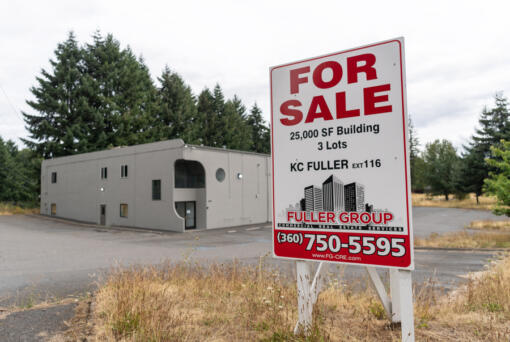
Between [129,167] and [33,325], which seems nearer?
[33,325]

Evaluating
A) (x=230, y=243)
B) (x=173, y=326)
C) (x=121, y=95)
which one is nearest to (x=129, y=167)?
(x=230, y=243)

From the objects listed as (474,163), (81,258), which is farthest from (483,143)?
(81,258)

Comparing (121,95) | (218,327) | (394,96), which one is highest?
(121,95)

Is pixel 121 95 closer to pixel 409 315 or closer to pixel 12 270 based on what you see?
pixel 12 270

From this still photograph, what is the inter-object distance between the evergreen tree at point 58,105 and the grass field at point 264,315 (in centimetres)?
4491

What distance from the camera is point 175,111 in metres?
52.8

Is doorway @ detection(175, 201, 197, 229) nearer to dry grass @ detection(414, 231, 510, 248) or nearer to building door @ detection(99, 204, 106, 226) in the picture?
building door @ detection(99, 204, 106, 226)

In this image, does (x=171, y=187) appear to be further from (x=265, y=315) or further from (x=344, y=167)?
(x=344, y=167)

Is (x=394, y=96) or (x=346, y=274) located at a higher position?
(x=394, y=96)

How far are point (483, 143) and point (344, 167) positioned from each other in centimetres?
5653

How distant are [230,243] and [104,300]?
526 inches

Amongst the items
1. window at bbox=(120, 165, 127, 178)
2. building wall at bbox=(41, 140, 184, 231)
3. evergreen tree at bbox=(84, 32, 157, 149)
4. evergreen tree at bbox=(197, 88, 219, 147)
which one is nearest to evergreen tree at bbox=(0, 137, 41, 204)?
evergreen tree at bbox=(84, 32, 157, 149)

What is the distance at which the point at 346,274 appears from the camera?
9734mm

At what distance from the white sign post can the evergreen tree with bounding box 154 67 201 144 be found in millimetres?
47469
